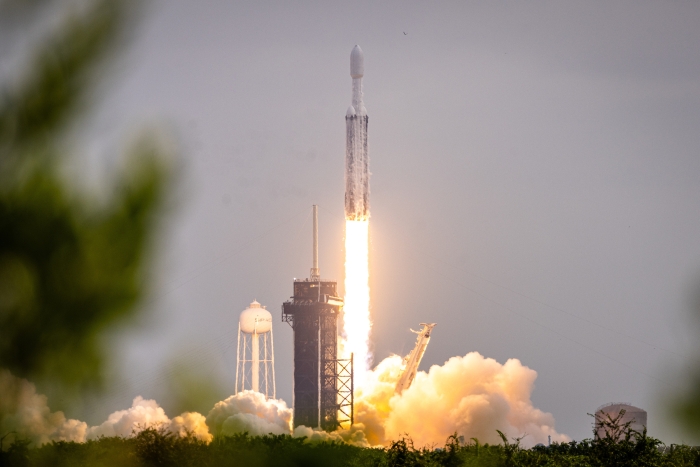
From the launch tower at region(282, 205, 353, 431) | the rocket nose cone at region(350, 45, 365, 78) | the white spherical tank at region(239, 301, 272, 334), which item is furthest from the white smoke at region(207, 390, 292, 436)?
the rocket nose cone at region(350, 45, 365, 78)

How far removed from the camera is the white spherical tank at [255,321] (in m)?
154

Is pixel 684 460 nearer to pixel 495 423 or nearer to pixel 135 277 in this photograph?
pixel 135 277

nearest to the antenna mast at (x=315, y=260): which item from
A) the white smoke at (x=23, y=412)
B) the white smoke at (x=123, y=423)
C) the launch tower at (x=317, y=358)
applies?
the launch tower at (x=317, y=358)

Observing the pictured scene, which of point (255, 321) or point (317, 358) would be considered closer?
point (317, 358)

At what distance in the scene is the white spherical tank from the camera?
154 meters

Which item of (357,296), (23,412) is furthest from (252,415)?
(23,412)

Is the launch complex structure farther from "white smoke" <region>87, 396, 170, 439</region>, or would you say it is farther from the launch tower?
"white smoke" <region>87, 396, 170, 439</region>

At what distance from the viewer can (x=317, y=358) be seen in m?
131

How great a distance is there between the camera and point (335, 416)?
436ft

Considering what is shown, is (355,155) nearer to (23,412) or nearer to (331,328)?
(331,328)

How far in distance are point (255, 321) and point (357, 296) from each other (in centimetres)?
2464

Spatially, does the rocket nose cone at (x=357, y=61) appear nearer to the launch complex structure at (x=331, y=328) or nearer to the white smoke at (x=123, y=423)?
the launch complex structure at (x=331, y=328)

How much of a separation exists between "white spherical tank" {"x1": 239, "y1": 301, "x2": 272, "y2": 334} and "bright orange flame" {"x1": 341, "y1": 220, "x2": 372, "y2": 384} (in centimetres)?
1905

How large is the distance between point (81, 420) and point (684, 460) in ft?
142
